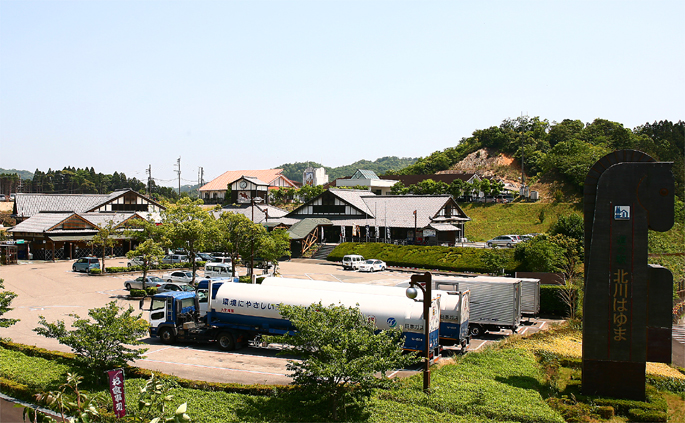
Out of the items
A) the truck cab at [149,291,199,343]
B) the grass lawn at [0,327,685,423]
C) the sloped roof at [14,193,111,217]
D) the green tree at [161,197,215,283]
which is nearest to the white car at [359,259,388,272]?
the green tree at [161,197,215,283]

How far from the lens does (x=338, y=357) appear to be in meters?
13.3

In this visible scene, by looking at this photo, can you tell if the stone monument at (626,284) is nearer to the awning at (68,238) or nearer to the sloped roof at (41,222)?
the awning at (68,238)

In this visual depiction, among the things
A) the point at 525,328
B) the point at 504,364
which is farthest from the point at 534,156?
the point at 504,364

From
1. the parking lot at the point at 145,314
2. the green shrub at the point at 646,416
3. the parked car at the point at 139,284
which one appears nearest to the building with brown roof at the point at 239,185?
the parking lot at the point at 145,314

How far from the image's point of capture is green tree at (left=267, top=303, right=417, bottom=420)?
13.2 meters

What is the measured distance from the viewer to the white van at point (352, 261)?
4744 cm

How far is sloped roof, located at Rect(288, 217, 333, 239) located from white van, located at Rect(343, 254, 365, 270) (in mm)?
9026

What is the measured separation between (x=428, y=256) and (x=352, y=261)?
7.27 metres

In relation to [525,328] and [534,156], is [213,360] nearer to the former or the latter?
[525,328]

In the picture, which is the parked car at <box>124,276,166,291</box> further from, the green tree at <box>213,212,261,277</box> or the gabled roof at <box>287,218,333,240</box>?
the gabled roof at <box>287,218,333,240</box>

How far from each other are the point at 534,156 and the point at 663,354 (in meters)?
79.7

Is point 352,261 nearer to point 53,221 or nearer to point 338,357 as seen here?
point 53,221

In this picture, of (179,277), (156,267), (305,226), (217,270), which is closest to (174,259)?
(156,267)

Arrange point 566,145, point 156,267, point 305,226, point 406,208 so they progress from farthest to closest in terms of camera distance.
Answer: point 566,145, point 406,208, point 305,226, point 156,267
